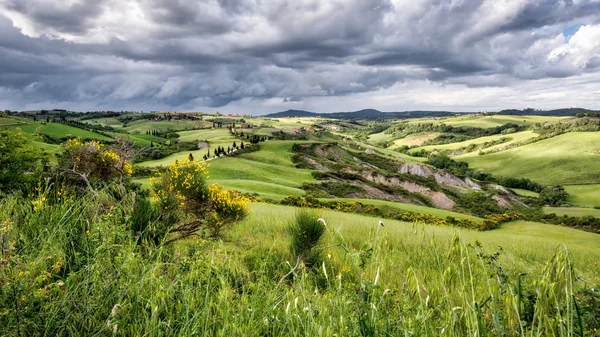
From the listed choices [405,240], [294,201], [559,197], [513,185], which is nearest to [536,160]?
[513,185]

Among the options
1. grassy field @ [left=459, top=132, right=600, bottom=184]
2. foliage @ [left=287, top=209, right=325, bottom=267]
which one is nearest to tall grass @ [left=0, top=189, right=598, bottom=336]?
foliage @ [left=287, top=209, right=325, bottom=267]

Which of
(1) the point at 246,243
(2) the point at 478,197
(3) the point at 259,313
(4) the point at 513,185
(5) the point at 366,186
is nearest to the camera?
(3) the point at 259,313

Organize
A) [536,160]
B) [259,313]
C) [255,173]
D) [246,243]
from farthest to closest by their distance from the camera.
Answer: [536,160] < [255,173] < [246,243] < [259,313]

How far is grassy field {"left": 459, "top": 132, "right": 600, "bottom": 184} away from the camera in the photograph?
126 m

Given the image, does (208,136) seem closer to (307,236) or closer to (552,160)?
(552,160)

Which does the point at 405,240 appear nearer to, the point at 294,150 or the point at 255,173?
the point at 255,173

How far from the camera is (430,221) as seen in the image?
29.4 m

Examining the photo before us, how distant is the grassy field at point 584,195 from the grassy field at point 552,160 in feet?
25.0

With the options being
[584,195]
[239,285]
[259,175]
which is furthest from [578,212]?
[239,285]

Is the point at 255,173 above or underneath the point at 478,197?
above

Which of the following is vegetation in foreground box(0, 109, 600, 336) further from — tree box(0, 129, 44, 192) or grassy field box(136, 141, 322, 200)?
grassy field box(136, 141, 322, 200)

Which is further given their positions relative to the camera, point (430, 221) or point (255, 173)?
point (255, 173)

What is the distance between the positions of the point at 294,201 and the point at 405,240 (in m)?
23.9

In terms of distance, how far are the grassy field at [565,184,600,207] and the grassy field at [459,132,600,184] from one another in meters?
7.61
